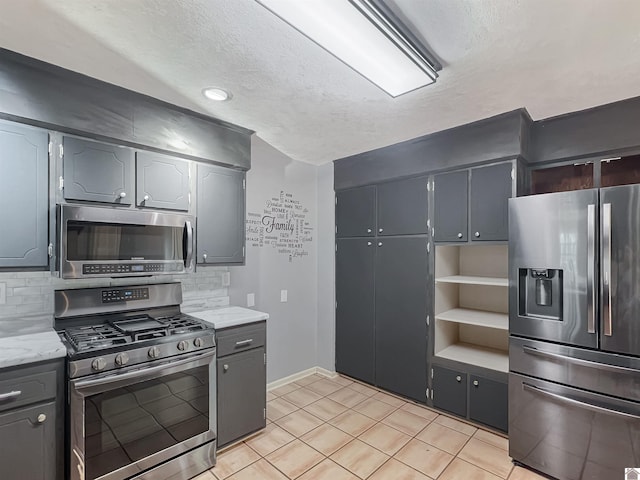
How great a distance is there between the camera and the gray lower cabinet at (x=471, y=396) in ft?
8.50

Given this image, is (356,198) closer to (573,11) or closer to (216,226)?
(216,226)

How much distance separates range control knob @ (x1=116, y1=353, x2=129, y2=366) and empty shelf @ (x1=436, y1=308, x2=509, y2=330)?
243cm

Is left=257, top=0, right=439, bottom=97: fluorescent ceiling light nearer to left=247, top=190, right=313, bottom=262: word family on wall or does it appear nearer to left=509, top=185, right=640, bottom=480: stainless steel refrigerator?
left=509, top=185, right=640, bottom=480: stainless steel refrigerator

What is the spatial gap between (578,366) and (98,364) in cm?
282

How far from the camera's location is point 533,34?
160 cm

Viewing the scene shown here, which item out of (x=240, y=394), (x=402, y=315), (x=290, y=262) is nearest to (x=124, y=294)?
(x=240, y=394)

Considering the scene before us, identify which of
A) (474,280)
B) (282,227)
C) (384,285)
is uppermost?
(282,227)

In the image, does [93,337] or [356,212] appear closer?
[93,337]

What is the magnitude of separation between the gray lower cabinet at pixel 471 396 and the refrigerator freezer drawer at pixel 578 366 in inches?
17.0

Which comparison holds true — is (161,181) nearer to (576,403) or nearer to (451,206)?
(451,206)

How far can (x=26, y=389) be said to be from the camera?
5.34 feet

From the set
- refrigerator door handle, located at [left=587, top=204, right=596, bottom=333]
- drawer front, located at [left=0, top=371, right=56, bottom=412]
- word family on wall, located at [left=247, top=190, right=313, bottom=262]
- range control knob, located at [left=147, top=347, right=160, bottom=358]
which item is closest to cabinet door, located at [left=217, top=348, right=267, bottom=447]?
range control knob, located at [left=147, top=347, right=160, bottom=358]

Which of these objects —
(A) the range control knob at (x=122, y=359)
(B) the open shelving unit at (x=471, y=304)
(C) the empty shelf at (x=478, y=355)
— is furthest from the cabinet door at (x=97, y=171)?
(C) the empty shelf at (x=478, y=355)

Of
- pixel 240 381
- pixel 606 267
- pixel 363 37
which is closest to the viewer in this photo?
pixel 363 37
